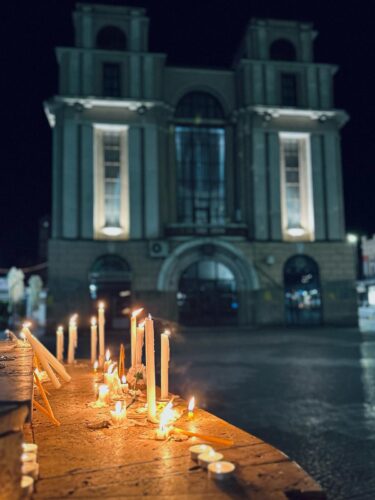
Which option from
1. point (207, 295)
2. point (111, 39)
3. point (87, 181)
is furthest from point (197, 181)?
point (111, 39)

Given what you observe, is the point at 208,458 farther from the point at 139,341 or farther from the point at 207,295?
the point at 207,295

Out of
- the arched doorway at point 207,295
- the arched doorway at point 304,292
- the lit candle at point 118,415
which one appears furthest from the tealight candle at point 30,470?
the arched doorway at point 304,292

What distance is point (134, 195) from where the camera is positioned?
97.1 ft

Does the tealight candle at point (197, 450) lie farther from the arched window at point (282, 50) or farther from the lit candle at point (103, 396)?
the arched window at point (282, 50)

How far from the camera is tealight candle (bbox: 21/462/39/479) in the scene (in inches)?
96.6

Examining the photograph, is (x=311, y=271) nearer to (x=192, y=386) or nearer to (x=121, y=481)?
(x=192, y=386)

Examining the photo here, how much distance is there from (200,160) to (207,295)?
1008cm

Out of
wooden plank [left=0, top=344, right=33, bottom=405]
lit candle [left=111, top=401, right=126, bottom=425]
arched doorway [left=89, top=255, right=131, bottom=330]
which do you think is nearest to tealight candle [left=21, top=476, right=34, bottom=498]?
wooden plank [left=0, top=344, right=33, bottom=405]

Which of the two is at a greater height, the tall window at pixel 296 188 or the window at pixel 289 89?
the window at pixel 289 89

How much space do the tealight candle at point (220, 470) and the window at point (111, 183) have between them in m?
27.5

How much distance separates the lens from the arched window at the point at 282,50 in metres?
33.6

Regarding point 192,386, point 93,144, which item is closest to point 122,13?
point 93,144

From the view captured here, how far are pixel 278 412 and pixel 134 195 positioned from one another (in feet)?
74.5

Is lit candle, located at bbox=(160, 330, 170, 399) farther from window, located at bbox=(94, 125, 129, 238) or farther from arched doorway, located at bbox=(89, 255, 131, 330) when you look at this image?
window, located at bbox=(94, 125, 129, 238)
